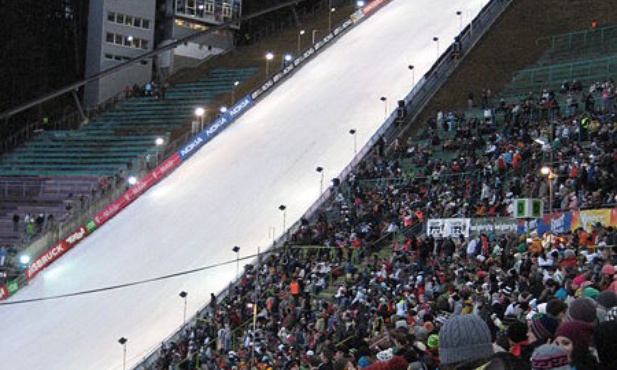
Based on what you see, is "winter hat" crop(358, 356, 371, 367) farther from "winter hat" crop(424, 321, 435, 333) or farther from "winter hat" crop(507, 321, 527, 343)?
"winter hat" crop(507, 321, 527, 343)

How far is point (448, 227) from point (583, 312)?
58.8ft

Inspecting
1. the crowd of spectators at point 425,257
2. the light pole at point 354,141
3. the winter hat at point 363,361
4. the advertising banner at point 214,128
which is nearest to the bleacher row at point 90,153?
the advertising banner at point 214,128

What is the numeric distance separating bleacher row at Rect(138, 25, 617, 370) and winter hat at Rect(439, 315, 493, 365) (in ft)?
22.7

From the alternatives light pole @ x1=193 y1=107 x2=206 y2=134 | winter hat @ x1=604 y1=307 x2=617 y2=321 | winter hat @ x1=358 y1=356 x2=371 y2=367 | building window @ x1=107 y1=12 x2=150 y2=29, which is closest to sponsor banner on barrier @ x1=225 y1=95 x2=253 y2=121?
light pole @ x1=193 y1=107 x2=206 y2=134

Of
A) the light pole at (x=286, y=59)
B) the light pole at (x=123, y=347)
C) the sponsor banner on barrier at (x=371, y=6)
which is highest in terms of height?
the sponsor banner on barrier at (x=371, y=6)

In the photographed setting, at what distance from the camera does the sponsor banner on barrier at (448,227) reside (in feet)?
77.5

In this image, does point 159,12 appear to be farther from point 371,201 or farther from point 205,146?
point 371,201

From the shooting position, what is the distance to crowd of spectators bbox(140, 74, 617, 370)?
14.5 metres

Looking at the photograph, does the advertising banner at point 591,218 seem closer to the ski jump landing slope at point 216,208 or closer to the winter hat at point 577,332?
the ski jump landing slope at point 216,208

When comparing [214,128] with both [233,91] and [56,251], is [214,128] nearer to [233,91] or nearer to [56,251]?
[233,91]

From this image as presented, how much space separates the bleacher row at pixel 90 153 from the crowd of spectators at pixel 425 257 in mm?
11523

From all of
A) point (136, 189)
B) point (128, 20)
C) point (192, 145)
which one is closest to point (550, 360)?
point (136, 189)

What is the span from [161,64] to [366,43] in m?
12.5

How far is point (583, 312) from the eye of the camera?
6270mm
